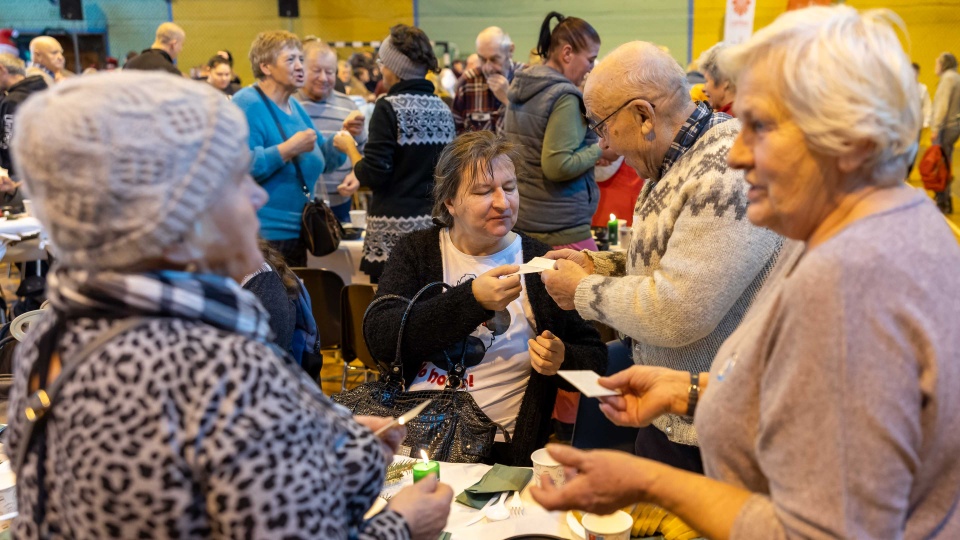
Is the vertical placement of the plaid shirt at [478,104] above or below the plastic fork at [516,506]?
above

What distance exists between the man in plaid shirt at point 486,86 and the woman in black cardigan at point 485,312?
10.8 ft

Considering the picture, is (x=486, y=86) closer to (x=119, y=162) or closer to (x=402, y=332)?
(x=402, y=332)

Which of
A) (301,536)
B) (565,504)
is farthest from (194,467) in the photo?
(565,504)

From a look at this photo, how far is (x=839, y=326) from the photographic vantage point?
1020 millimetres

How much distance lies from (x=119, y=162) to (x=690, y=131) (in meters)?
1.48

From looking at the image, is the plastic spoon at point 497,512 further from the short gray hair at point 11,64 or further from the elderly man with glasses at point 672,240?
the short gray hair at point 11,64

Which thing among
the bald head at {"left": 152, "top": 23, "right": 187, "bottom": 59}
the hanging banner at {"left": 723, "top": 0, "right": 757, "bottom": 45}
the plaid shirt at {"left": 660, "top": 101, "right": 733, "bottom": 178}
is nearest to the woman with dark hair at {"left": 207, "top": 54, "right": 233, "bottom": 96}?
the bald head at {"left": 152, "top": 23, "right": 187, "bottom": 59}

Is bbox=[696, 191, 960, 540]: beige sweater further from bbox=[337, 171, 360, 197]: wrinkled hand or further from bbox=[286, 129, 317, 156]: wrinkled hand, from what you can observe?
bbox=[337, 171, 360, 197]: wrinkled hand

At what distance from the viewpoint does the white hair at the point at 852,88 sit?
3.49 ft

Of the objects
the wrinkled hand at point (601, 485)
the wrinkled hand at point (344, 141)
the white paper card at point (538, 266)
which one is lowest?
the wrinkled hand at point (601, 485)

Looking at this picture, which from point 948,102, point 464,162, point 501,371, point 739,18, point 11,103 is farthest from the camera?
point 739,18

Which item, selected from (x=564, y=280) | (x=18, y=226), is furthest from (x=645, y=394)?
(x=18, y=226)

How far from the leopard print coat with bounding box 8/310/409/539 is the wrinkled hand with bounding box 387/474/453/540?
0.27 m

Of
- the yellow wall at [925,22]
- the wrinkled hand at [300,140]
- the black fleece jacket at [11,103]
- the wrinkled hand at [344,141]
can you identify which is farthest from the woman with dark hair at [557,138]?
the yellow wall at [925,22]
